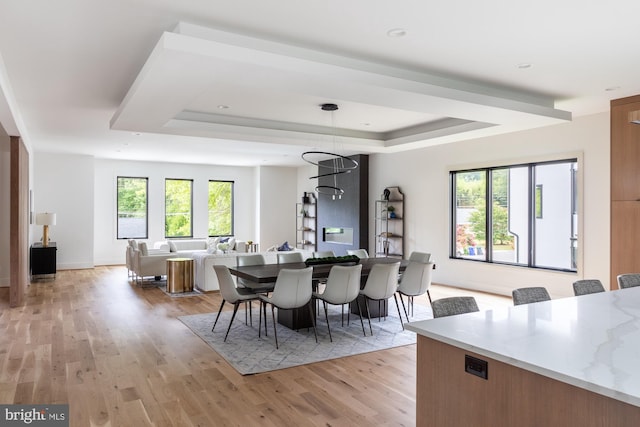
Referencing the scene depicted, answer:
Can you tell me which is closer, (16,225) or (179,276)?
(16,225)

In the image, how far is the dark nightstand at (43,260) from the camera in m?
9.37

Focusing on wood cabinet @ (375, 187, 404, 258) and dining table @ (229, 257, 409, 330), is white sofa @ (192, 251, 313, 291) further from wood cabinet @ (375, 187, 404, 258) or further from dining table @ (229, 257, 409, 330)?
wood cabinet @ (375, 187, 404, 258)

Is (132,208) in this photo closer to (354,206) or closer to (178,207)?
(178,207)

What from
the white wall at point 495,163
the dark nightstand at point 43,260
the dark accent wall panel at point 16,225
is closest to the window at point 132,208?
the dark nightstand at point 43,260

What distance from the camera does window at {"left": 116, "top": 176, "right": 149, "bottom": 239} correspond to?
1210 centimetres

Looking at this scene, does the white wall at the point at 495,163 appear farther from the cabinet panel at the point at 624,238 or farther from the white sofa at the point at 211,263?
the white sofa at the point at 211,263

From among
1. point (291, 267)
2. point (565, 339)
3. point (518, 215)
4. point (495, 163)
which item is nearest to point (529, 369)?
point (565, 339)

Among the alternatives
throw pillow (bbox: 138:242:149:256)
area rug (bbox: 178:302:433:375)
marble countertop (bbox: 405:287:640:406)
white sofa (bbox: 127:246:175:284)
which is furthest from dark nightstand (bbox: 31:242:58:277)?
marble countertop (bbox: 405:287:640:406)

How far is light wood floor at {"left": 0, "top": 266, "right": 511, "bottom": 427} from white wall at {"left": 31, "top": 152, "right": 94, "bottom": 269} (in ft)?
18.1

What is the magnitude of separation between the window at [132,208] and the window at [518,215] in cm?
823

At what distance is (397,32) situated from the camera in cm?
350

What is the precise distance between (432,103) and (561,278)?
373 cm

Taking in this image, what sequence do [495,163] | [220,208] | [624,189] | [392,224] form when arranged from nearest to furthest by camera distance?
1. [624,189]
2. [495,163]
3. [392,224]
4. [220,208]

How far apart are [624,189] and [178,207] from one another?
34.8 ft
